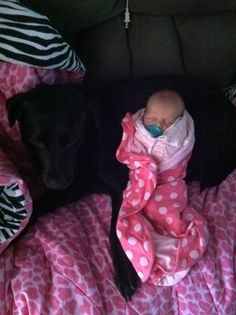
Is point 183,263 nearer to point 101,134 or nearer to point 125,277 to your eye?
point 125,277

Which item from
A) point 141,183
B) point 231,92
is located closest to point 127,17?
point 231,92

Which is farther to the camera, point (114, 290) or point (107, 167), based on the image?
point (107, 167)

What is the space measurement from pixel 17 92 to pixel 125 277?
659mm

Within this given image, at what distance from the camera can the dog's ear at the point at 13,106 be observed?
1.23m

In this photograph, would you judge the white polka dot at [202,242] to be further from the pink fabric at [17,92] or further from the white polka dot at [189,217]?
the pink fabric at [17,92]

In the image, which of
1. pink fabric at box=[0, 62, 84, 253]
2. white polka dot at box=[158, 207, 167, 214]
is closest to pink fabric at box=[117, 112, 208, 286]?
white polka dot at box=[158, 207, 167, 214]

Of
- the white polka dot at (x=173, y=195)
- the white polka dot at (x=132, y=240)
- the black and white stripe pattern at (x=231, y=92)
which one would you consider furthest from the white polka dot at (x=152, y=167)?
the black and white stripe pattern at (x=231, y=92)

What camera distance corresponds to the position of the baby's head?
4.24ft

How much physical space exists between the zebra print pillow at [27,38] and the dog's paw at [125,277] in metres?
0.64

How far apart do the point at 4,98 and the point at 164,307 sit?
808mm

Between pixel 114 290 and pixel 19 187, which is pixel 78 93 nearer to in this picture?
pixel 19 187

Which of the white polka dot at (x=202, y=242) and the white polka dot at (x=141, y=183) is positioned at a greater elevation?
the white polka dot at (x=141, y=183)

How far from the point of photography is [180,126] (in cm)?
132

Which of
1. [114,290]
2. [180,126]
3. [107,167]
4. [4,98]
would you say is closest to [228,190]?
[180,126]
